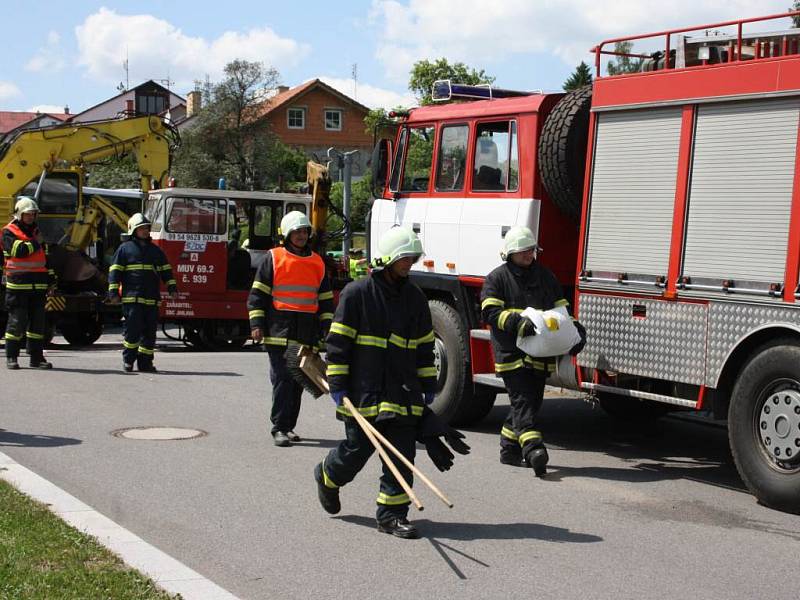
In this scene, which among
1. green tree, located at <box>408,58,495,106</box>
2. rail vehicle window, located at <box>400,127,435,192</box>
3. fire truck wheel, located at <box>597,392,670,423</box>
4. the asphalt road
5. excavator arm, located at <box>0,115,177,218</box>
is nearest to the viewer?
the asphalt road

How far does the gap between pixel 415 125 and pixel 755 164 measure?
164 inches

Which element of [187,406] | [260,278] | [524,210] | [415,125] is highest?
[415,125]

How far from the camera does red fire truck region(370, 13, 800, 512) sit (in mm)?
7648

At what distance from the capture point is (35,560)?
19.0 ft

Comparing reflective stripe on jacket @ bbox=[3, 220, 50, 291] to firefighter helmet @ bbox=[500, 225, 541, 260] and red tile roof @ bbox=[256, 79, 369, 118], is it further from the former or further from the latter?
red tile roof @ bbox=[256, 79, 369, 118]

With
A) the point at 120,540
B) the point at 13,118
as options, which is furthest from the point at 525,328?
the point at 13,118

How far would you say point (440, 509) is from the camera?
7508 mm

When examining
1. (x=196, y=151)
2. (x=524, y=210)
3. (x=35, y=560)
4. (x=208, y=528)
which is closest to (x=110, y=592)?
(x=35, y=560)

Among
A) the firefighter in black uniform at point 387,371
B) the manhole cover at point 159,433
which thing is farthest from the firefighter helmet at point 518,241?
the manhole cover at point 159,433

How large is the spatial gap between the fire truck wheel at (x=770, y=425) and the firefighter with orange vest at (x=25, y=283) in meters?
9.45

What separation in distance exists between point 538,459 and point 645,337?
1.17 m

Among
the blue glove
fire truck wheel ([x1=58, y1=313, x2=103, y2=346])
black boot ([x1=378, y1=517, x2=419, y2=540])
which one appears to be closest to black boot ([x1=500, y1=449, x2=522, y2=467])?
black boot ([x1=378, y1=517, x2=419, y2=540])

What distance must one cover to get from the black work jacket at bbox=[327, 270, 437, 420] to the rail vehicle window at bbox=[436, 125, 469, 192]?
3888mm

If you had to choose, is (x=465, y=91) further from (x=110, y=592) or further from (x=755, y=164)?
(x=110, y=592)
